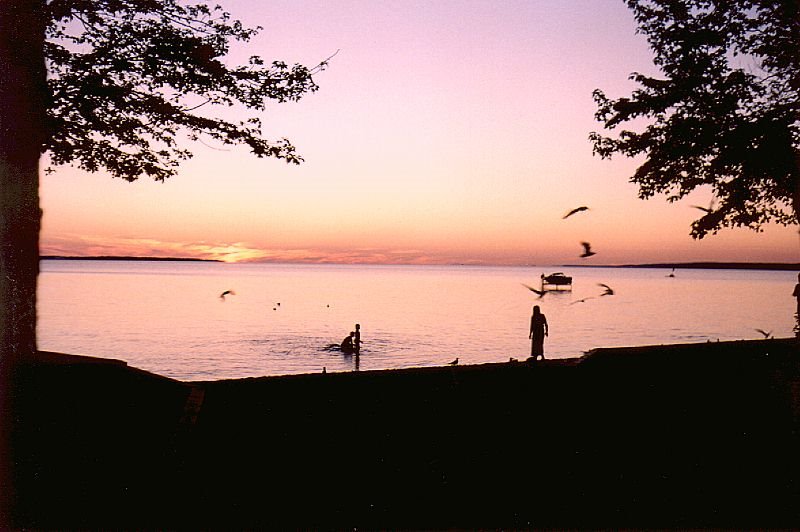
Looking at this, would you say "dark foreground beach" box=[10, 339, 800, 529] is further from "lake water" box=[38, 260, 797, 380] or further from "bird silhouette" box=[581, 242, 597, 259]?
"lake water" box=[38, 260, 797, 380]

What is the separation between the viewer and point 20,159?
1116 centimetres

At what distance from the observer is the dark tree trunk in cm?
1077

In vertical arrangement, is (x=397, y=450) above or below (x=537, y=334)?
below

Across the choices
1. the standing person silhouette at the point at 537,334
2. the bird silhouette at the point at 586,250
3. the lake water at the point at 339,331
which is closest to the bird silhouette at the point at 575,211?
the bird silhouette at the point at 586,250

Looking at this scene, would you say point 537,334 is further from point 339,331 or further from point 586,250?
point 339,331

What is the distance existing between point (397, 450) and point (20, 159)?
8098 millimetres

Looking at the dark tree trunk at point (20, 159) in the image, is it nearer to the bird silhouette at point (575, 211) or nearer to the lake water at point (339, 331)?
the bird silhouette at point (575, 211)

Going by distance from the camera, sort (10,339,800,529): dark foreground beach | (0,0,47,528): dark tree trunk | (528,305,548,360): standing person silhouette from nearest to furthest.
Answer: (10,339,800,529): dark foreground beach < (0,0,47,528): dark tree trunk < (528,305,548,360): standing person silhouette

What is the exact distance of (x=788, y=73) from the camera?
1616 centimetres

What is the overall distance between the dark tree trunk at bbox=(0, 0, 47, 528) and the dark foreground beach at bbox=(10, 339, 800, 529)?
68.2 inches

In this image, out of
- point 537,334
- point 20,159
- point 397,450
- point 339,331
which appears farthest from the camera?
point 339,331

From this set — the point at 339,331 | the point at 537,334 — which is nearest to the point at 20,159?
the point at 537,334

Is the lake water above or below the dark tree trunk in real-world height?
below

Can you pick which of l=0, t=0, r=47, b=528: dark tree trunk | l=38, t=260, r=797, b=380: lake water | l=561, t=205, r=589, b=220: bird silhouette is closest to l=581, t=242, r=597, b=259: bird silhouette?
l=561, t=205, r=589, b=220: bird silhouette
